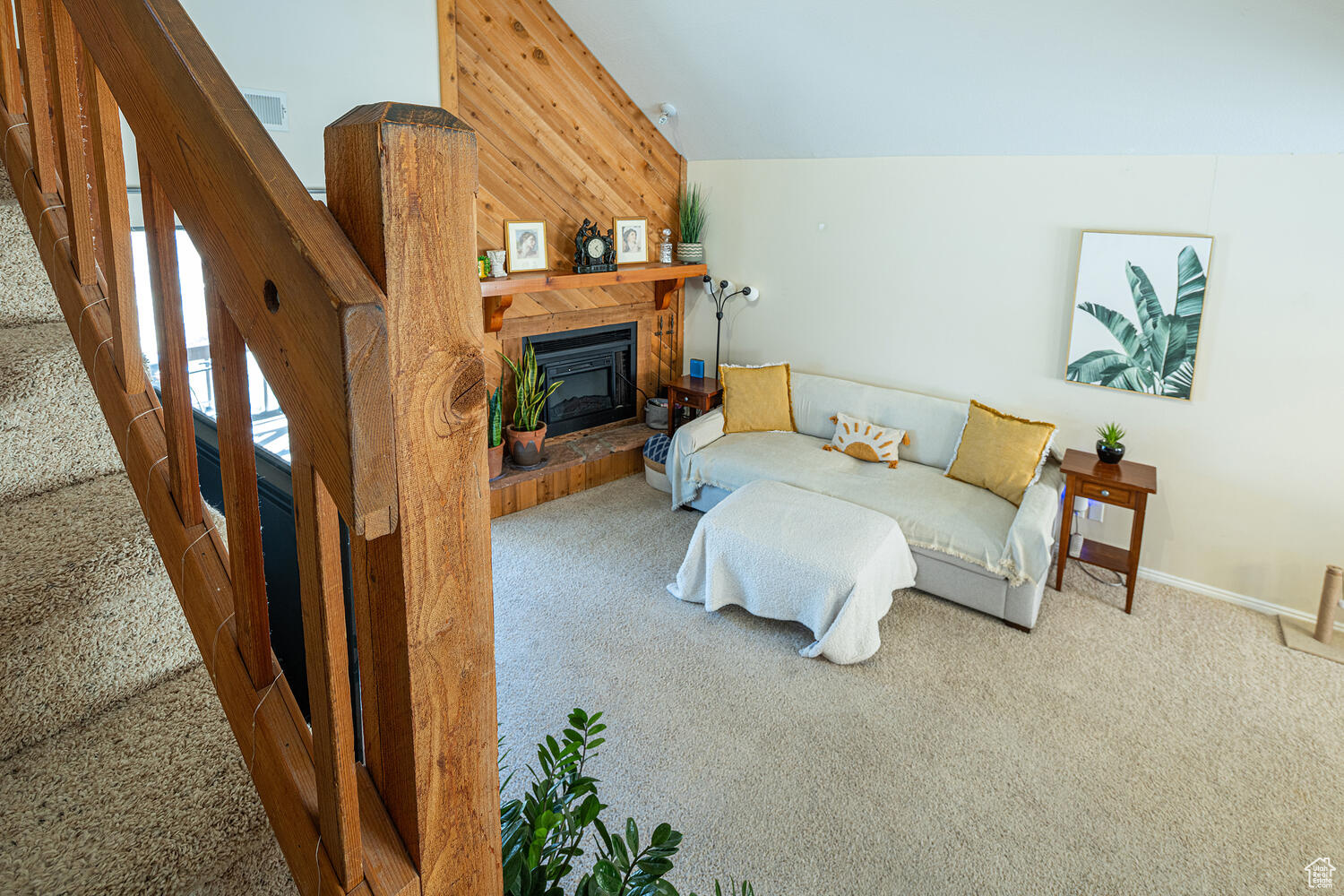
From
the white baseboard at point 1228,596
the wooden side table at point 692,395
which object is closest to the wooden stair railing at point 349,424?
the white baseboard at point 1228,596

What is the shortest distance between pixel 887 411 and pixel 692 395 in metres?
1.25

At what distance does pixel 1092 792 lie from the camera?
2.64 m

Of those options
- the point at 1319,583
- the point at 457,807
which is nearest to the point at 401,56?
the point at 457,807

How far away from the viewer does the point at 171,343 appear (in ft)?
2.88

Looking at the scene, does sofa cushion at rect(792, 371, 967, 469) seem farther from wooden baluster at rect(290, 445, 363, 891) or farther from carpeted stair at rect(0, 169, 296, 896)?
wooden baluster at rect(290, 445, 363, 891)

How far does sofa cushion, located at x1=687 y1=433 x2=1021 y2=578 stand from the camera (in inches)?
143

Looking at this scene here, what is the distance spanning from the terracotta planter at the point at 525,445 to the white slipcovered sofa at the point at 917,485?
761mm

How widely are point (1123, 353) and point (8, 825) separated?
427cm

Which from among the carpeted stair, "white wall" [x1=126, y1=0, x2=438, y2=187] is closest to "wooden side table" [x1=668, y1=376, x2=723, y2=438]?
"white wall" [x1=126, y1=0, x2=438, y2=187]

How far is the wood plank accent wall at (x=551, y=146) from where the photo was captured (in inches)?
172

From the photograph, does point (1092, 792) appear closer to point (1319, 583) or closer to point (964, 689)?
point (964, 689)

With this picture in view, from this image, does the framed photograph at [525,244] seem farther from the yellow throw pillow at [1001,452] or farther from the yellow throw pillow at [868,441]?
the yellow throw pillow at [1001,452]

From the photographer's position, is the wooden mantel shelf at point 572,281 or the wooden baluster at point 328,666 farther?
the wooden mantel shelf at point 572,281

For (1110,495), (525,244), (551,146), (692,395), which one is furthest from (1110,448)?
(551,146)
